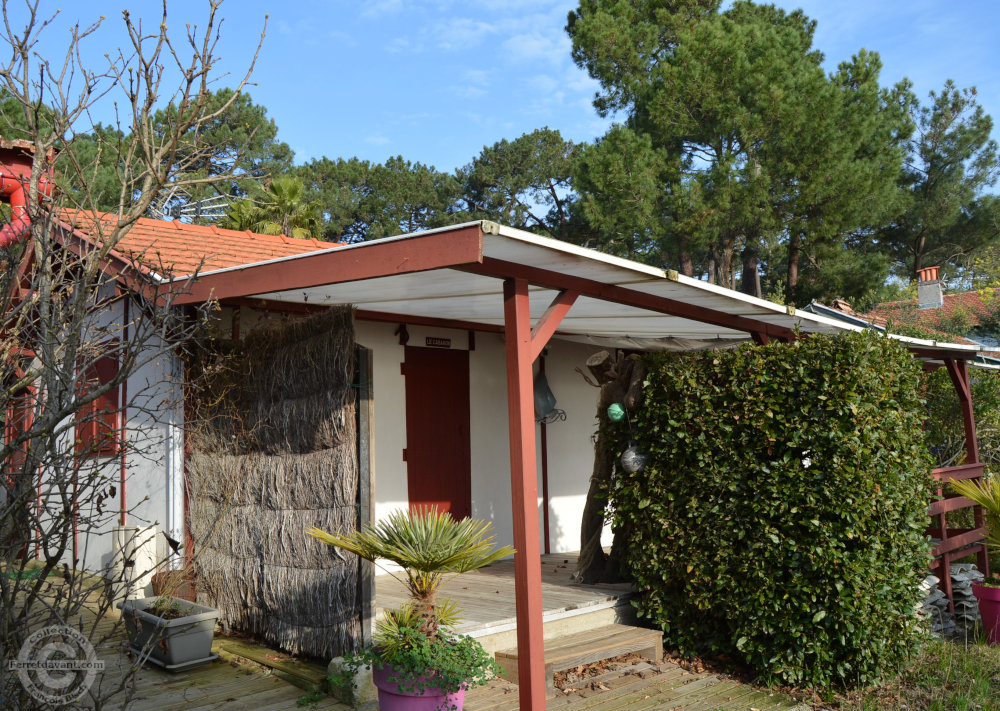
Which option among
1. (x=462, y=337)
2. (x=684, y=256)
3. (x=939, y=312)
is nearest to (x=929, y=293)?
(x=939, y=312)

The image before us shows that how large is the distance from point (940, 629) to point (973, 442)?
277 cm

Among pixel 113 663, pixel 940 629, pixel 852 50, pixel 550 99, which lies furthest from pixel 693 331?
pixel 550 99

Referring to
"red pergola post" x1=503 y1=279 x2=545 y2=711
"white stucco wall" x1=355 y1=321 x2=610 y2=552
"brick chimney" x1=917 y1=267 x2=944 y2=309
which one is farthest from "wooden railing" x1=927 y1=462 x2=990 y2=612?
"brick chimney" x1=917 y1=267 x2=944 y2=309

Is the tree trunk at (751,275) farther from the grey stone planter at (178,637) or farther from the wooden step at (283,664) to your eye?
the grey stone planter at (178,637)

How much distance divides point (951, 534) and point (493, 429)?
5.13m

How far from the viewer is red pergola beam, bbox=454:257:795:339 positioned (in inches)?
180

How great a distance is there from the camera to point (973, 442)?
9492 millimetres

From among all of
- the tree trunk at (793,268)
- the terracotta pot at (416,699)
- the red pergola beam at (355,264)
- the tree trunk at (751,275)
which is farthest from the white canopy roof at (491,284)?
the tree trunk at (751,275)

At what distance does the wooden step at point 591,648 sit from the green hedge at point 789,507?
22cm

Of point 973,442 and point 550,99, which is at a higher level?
point 550,99

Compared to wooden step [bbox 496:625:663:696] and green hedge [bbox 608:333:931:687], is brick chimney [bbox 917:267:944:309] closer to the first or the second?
green hedge [bbox 608:333:931:687]

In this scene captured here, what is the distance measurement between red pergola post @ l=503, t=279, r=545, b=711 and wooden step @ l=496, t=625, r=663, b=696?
70 centimetres

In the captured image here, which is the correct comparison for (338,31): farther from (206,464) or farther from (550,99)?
(550,99)

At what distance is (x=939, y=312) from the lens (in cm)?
2070
